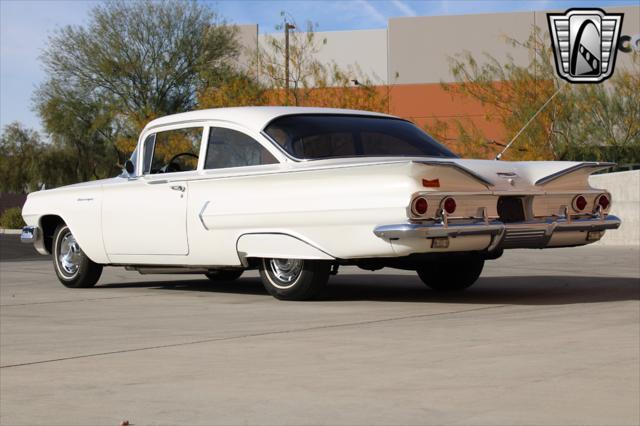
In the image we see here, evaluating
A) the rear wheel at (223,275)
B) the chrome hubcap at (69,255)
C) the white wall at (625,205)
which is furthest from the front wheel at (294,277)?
the white wall at (625,205)

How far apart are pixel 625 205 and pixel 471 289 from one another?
12.1 metres

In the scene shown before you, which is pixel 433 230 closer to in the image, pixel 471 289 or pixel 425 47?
pixel 471 289

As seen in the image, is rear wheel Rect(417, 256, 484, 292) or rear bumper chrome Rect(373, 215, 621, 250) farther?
rear wheel Rect(417, 256, 484, 292)

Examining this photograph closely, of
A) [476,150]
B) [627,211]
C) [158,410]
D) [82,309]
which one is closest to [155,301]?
[82,309]

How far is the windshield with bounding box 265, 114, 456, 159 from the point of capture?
9.76m

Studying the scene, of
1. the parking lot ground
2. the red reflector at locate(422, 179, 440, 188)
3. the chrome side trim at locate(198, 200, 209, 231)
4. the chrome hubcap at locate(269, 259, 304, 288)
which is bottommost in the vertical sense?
the parking lot ground

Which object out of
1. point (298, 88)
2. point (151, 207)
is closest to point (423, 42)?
point (298, 88)

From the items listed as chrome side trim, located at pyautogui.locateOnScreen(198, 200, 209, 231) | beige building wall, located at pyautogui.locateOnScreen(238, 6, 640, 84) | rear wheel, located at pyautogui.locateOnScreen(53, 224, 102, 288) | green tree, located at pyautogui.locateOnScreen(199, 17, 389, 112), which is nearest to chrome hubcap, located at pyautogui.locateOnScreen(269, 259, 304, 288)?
chrome side trim, located at pyautogui.locateOnScreen(198, 200, 209, 231)

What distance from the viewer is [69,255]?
1219cm

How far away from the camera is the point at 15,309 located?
31.7ft

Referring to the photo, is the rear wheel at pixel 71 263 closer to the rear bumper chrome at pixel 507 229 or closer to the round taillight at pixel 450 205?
the rear bumper chrome at pixel 507 229

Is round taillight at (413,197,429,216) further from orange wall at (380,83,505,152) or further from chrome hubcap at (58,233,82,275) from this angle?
orange wall at (380,83,505,152)

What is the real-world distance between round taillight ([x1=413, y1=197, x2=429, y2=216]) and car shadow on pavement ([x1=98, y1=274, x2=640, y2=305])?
147cm

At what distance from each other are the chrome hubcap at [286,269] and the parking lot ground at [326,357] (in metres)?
0.35
